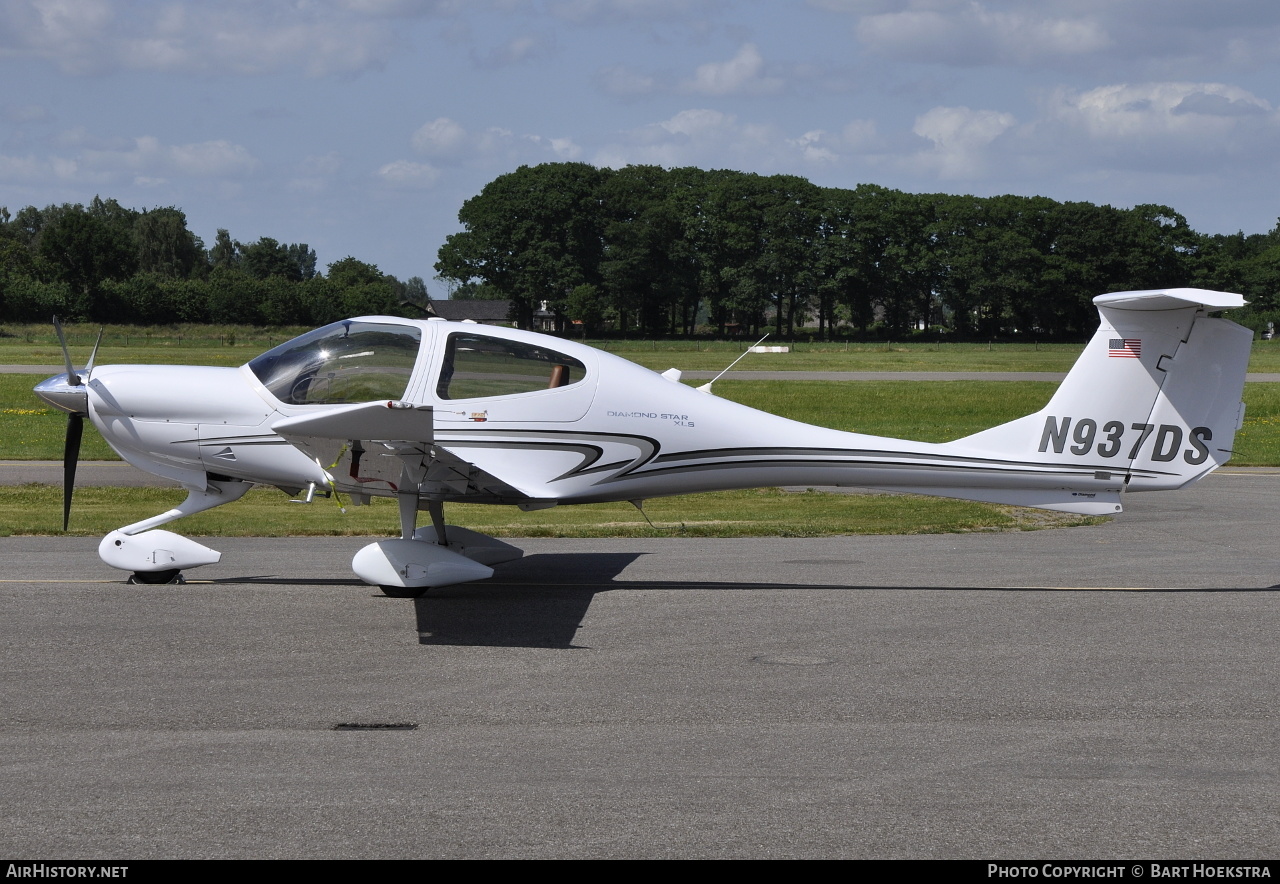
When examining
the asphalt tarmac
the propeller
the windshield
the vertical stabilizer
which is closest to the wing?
the windshield

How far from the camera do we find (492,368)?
1018 centimetres

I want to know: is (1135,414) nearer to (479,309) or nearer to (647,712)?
(647,712)

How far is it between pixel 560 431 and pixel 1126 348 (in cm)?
497

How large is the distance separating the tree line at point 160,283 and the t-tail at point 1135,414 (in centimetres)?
3801

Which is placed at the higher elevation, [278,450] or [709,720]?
[278,450]

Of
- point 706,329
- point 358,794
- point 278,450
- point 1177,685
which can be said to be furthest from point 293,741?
point 706,329

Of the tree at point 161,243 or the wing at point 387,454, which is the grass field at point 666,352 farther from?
the tree at point 161,243

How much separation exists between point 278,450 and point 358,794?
210 inches

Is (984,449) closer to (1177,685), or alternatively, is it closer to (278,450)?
(1177,685)

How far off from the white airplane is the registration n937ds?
13mm

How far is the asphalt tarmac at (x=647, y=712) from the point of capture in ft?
16.5

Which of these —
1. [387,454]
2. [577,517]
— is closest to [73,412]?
[387,454]

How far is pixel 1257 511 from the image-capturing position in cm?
1620

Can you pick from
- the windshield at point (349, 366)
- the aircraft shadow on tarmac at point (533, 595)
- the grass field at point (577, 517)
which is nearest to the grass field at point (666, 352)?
the grass field at point (577, 517)
